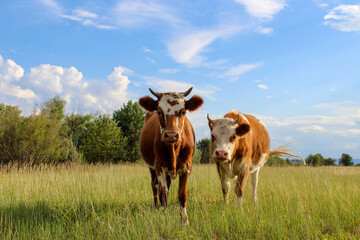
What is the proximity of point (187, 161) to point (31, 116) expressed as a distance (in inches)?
751

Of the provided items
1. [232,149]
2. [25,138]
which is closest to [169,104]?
[232,149]

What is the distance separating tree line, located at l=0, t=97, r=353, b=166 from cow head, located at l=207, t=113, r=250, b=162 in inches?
340

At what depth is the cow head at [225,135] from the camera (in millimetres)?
5453

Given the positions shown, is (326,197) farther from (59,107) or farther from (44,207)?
(59,107)

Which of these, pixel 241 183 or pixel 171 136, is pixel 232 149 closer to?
pixel 241 183

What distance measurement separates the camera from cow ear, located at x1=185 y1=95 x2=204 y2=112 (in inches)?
216

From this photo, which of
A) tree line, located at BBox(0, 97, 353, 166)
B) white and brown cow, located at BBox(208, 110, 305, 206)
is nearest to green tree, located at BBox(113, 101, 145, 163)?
tree line, located at BBox(0, 97, 353, 166)

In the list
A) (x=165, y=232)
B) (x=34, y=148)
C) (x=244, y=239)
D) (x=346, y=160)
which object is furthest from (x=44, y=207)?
(x=346, y=160)

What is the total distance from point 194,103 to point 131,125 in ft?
86.3

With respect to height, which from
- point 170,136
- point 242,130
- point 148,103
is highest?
point 148,103

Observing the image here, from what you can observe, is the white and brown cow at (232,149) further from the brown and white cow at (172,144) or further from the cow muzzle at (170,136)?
the cow muzzle at (170,136)

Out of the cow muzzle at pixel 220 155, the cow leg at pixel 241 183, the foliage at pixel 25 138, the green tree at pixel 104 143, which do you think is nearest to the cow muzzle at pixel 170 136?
the cow muzzle at pixel 220 155

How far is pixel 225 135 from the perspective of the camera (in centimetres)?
564

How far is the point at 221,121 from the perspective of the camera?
588 centimetres
